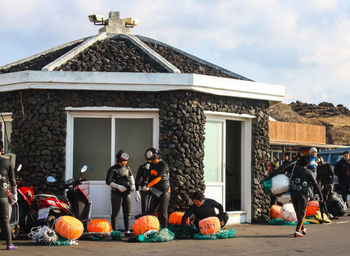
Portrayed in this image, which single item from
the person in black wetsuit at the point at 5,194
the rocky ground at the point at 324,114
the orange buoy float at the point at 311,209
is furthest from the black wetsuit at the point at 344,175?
the rocky ground at the point at 324,114

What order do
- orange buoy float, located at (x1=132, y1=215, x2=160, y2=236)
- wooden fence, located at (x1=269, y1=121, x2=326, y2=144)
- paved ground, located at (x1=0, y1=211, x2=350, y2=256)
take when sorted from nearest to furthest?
paved ground, located at (x1=0, y1=211, x2=350, y2=256) < orange buoy float, located at (x1=132, y1=215, x2=160, y2=236) < wooden fence, located at (x1=269, y1=121, x2=326, y2=144)

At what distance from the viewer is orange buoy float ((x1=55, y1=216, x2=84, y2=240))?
10922mm

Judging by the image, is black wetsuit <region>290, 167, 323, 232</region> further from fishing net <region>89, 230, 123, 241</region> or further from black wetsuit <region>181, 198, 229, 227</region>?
fishing net <region>89, 230, 123, 241</region>

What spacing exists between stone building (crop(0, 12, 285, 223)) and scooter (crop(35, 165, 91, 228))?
3.37ft

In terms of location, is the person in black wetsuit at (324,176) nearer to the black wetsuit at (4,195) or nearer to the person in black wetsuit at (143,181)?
the person in black wetsuit at (143,181)

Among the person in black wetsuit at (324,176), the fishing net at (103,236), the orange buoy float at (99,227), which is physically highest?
the person in black wetsuit at (324,176)

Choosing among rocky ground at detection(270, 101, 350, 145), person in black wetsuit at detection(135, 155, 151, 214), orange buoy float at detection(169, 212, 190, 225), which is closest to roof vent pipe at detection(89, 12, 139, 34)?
person in black wetsuit at detection(135, 155, 151, 214)

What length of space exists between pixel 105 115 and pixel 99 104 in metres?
0.36

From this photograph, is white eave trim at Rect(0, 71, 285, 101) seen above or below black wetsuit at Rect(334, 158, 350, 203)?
above

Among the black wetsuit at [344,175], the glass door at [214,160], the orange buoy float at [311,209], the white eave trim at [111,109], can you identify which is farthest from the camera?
the black wetsuit at [344,175]

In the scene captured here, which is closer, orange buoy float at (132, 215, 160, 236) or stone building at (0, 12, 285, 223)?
orange buoy float at (132, 215, 160, 236)

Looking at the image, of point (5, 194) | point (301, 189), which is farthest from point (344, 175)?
point (5, 194)

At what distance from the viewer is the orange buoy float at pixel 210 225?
11.7m

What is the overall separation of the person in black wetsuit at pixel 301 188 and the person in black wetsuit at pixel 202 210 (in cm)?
153
